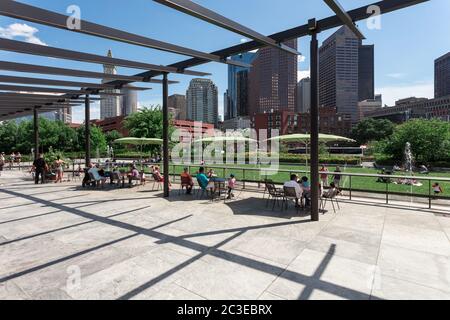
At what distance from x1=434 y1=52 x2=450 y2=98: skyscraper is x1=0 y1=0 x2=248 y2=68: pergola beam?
209m

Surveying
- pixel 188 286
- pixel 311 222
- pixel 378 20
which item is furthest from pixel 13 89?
pixel 378 20

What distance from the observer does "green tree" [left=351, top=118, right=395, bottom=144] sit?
3620 inches

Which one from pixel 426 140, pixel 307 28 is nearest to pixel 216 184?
pixel 307 28

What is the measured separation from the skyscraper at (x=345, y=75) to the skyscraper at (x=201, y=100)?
72.8 meters

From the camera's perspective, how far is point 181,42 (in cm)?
659

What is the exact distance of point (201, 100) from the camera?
18300 cm

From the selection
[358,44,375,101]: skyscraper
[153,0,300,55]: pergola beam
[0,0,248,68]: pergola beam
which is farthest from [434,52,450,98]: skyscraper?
[0,0,248,68]: pergola beam

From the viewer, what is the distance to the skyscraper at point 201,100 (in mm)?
179500

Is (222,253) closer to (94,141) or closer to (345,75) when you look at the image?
(94,141)

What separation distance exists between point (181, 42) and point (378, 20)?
4319 mm

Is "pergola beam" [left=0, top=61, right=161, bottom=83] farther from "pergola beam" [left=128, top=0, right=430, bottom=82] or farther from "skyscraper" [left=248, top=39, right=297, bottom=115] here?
"skyscraper" [left=248, top=39, right=297, bottom=115]

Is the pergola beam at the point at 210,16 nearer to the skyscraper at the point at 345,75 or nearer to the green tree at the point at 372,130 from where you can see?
the skyscraper at the point at 345,75

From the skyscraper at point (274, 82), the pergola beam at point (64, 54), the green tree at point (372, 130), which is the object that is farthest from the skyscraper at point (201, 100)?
the pergola beam at point (64, 54)

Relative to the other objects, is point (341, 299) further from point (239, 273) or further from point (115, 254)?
point (115, 254)
